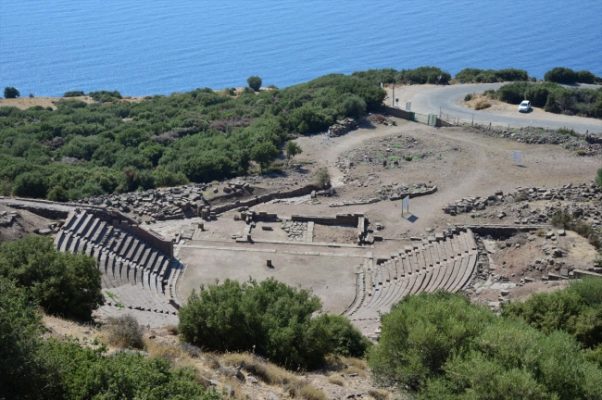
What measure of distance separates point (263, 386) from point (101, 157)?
3231cm

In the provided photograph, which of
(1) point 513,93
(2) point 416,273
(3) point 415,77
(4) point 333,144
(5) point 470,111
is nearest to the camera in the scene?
(2) point 416,273

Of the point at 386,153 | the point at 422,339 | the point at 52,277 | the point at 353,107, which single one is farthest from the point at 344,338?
the point at 353,107

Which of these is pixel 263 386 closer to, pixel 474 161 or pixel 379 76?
pixel 474 161

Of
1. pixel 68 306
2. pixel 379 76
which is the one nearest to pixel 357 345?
pixel 68 306

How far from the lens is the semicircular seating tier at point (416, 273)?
24188 mm

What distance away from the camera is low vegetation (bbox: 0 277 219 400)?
10.9 m

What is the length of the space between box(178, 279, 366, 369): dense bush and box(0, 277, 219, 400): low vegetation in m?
5.08

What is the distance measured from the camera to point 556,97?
163ft

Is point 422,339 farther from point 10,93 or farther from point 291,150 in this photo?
point 10,93

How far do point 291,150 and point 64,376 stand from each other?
2828cm

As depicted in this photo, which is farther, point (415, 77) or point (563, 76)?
point (415, 77)

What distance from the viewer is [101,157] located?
1720 inches

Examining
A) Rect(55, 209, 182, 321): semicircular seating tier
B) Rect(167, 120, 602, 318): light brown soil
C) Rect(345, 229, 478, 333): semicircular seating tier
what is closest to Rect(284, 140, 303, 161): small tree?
Rect(167, 120, 602, 318): light brown soil

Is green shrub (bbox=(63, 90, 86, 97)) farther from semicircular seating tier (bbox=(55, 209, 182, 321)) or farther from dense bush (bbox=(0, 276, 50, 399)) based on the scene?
dense bush (bbox=(0, 276, 50, 399))
